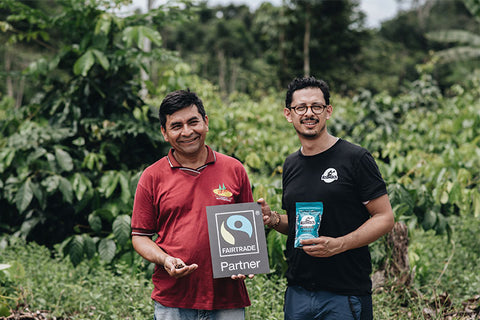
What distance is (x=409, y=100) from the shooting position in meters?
7.15

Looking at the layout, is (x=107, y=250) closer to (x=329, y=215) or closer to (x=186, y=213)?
(x=186, y=213)

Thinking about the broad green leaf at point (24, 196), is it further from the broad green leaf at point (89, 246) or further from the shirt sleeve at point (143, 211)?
the shirt sleeve at point (143, 211)

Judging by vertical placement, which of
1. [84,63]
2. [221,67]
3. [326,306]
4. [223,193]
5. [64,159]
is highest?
[221,67]

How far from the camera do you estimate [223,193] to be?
1892 mm

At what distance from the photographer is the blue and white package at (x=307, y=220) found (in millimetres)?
1811

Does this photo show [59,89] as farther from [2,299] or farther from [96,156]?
[2,299]

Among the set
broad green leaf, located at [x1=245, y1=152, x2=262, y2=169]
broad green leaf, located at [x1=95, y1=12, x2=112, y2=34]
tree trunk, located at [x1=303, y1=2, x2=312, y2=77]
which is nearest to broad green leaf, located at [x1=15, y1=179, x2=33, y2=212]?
broad green leaf, located at [x1=95, y1=12, x2=112, y2=34]

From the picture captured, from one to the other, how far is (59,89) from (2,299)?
2.46 metres

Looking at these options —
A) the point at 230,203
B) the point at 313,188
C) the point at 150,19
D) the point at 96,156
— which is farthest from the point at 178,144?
the point at 150,19

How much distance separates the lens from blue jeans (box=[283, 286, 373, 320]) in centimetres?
185

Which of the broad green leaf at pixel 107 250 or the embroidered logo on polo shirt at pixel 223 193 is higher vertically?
the embroidered logo on polo shirt at pixel 223 193

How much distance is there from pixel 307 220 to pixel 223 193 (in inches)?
13.9

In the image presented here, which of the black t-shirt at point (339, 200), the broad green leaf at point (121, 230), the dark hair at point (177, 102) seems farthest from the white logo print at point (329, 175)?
the broad green leaf at point (121, 230)

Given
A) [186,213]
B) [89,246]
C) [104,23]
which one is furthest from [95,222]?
[186,213]
